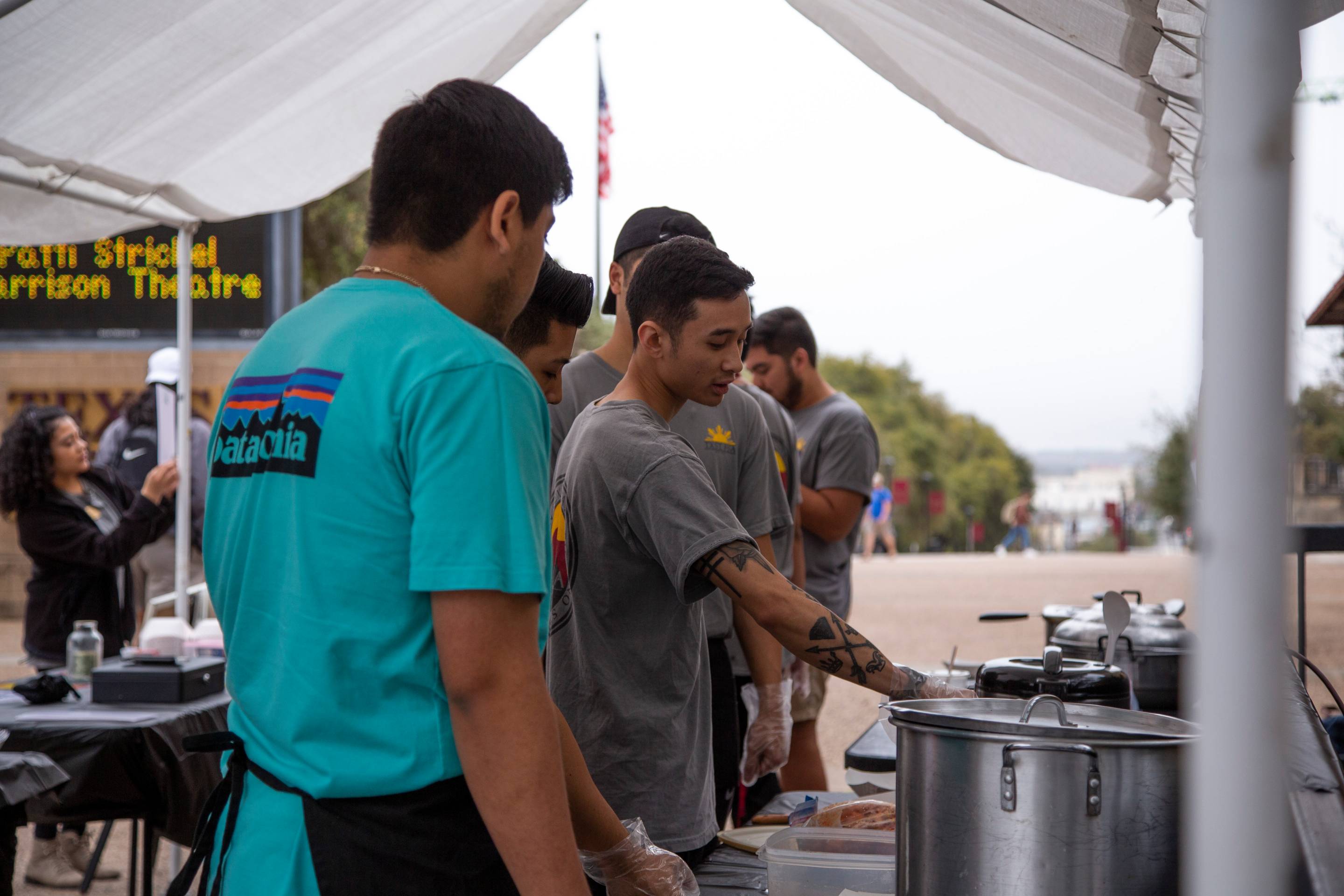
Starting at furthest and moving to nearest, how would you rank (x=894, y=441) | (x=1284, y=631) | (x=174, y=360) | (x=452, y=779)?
(x=894, y=441) → (x=174, y=360) → (x=452, y=779) → (x=1284, y=631)

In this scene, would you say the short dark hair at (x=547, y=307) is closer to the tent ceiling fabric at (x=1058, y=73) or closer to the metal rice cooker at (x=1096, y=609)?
the tent ceiling fabric at (x=1058, y=73)

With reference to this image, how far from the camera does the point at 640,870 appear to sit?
4.84ft

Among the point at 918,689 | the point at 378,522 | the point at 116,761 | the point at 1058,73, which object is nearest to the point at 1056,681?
the point at 918,689

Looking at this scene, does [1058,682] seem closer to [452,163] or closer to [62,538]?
[452,163]

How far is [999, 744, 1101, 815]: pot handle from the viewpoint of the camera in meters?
1.13

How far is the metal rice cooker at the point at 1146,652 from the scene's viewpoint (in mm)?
2365

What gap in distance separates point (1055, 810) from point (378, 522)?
735mm

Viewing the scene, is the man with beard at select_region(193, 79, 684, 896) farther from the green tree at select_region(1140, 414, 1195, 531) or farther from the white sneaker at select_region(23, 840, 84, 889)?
the green tree at select_region(1140, 414, 1195, 531)

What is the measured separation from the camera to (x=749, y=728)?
242 centimetres

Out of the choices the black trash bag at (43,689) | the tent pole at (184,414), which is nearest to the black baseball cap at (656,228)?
the black trash bag at (43,689)

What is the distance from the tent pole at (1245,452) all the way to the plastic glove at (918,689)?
1.01 meters

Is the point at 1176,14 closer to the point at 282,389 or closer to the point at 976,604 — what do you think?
the point at 282,389

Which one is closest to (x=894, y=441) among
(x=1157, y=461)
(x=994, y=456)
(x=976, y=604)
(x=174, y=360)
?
(x=994, y=456)

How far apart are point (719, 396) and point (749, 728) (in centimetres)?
77
